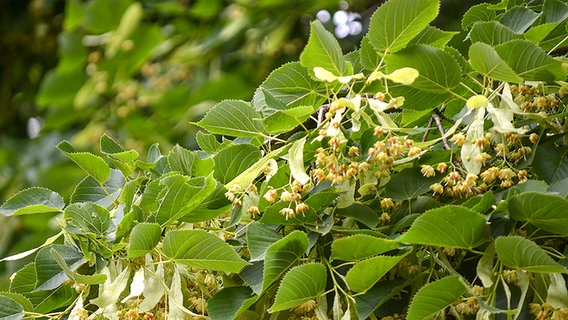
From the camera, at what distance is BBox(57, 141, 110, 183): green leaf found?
50 centimetres

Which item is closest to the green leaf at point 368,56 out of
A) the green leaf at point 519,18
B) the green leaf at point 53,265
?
the green leaf at point 519,18

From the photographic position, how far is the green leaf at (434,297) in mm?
366

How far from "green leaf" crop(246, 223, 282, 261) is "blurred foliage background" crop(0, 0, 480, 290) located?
1224 millimetres

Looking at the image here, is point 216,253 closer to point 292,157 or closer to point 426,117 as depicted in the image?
point 292,157

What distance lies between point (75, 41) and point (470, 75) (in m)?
1.53

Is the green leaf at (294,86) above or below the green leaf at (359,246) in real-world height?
above

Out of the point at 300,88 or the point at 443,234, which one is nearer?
the point at 443,234

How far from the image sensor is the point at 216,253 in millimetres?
413

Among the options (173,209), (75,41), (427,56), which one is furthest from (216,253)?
(75,41)

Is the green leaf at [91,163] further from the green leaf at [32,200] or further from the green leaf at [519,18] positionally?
the green leaf at [519,18]

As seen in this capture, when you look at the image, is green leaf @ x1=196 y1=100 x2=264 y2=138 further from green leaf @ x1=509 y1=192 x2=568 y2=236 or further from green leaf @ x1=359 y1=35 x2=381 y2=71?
green leaf @ x1=509 y1=192 x2=568 y2=236

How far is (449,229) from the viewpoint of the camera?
14.4 inches

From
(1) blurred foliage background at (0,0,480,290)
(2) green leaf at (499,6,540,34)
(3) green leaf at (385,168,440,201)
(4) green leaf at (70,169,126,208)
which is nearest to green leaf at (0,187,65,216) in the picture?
(4) green leaf at (70,169,126,208)

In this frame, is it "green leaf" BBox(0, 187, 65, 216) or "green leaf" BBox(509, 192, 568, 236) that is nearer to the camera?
"green leaf" BBox(509, 192, 568, 236)
